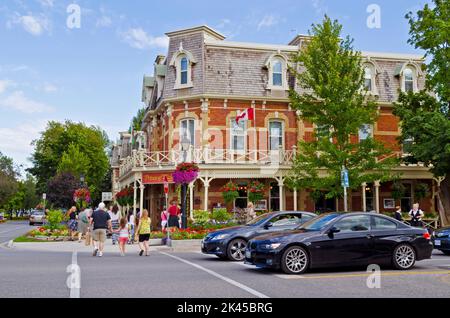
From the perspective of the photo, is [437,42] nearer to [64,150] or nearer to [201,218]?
[201,218]

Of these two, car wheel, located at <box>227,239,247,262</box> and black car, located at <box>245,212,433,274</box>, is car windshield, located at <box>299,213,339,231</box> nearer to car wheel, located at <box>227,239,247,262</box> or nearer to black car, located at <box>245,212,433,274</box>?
black car, located at <box>245,212,433,274</box>

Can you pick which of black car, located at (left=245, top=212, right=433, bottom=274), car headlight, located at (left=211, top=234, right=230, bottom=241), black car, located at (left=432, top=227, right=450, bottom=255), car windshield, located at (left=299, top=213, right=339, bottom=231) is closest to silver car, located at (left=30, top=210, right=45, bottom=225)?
car headlight, located at (left=211, top=234, right=230, bottom=241)

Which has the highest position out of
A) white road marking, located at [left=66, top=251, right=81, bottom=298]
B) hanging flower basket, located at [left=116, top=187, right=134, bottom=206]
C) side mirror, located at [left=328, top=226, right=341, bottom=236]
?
hanging flower basket, located at [left=116, top=187, right=134, bottom=206]

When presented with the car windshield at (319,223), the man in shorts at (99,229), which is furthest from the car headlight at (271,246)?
the man in shorts at (99,229)

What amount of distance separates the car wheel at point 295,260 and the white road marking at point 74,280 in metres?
4.29

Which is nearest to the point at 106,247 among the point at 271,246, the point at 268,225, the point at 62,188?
the point at 268,225

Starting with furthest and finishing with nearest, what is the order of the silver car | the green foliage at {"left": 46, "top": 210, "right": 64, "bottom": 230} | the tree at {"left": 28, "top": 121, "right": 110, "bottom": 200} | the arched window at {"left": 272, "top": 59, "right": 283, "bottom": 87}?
the tree at {"left": 28, "top": 121, "right": 110, "bottom": 200}, the silver car, the arched window at {"left": 272, "top": 59, "right": 283, "bottom": 87}, the green foliage at {"left": 46, "top": 210, "right": 64, "bottom": 230}

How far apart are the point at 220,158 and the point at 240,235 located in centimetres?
1480

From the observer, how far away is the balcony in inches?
1067

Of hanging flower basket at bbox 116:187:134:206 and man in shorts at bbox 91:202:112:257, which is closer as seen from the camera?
man in shorts at bbox 91:202:112:257

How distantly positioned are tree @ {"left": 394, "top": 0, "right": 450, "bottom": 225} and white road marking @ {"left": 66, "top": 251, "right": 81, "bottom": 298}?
17.4 meters

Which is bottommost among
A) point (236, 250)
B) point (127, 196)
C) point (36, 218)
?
point (236, 250)

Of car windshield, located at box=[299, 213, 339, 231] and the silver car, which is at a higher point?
car windshield, located at box=[299, 213, 339, 231]

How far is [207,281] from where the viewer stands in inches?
383
